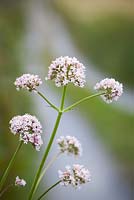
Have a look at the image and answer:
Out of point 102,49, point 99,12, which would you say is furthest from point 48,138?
point 99,12

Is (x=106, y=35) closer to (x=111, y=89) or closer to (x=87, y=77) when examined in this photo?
(x=87, y=77)

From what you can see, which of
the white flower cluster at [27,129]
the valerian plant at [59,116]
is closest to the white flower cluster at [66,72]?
the valerian plant at [59,116]

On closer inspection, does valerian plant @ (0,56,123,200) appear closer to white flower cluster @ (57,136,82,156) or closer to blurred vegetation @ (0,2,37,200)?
white flower cluster @ (57,136,82,156)

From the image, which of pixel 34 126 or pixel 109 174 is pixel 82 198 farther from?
pixel 34 126

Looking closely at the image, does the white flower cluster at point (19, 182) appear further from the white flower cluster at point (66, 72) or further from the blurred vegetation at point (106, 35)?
the blurred vegetation at point (106, 35)

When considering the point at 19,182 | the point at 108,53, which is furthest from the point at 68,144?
the point at 108,53

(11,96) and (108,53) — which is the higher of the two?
(108,53)
